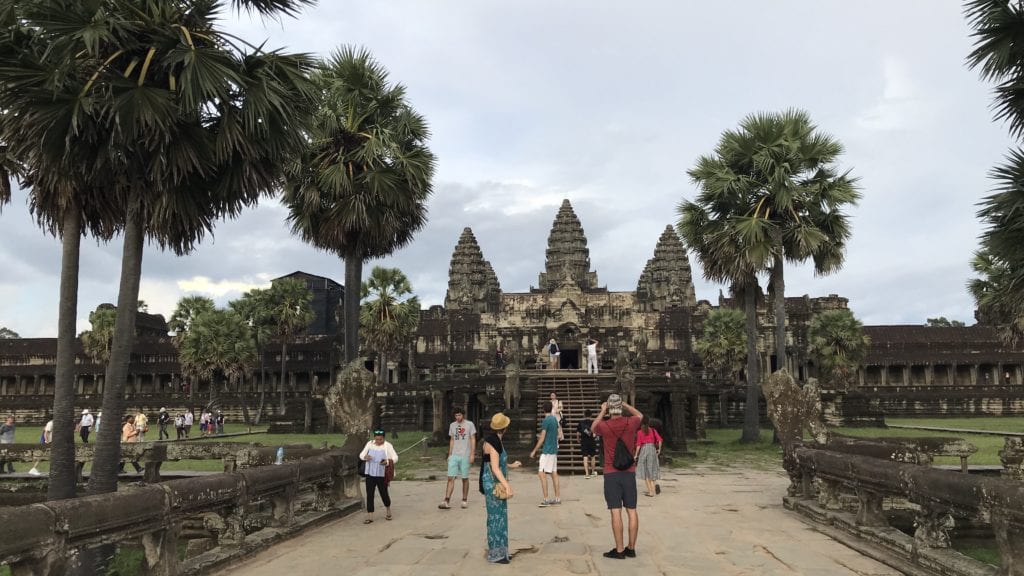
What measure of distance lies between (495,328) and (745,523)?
58.5m

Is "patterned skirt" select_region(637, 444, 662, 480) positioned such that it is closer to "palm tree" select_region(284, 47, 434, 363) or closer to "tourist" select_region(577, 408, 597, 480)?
"tourist" select_region(577, 408, 597, 480)

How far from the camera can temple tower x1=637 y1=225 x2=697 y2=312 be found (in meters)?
83.0

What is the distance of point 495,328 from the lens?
67875 mm

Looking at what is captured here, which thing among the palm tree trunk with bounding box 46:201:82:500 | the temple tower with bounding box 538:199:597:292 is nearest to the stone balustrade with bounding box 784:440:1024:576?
the palm tree trunk with bounding box 46:201:82:500

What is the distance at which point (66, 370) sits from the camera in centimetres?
1062

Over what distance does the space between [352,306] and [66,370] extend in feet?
27.4

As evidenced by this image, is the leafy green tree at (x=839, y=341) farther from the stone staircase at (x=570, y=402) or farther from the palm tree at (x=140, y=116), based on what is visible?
the palm tree at (x=140, y=116)

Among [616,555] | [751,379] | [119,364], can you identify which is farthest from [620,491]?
[751,379]

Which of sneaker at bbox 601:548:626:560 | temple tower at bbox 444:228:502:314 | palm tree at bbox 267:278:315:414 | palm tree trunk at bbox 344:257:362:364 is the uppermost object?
temple tower at bbox 444:228:502:314

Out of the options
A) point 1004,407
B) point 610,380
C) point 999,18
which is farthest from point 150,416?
point 1004,407

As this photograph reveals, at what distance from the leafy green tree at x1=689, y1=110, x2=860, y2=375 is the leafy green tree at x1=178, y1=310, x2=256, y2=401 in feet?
104

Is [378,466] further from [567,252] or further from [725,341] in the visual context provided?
[567,252]

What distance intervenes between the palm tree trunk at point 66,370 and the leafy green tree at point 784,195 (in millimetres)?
17992

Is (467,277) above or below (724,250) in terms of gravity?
above
